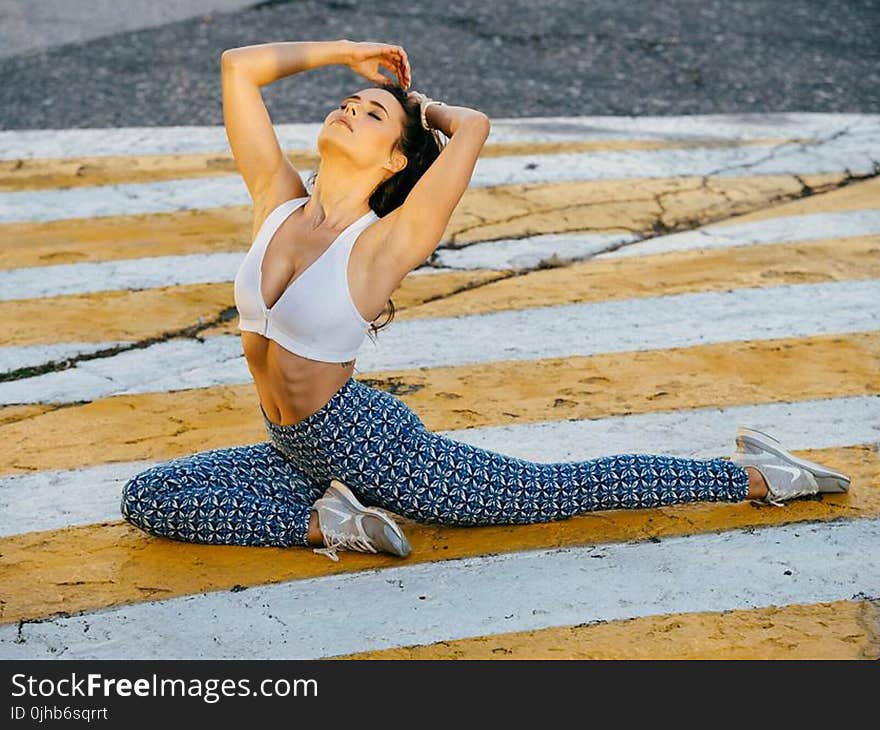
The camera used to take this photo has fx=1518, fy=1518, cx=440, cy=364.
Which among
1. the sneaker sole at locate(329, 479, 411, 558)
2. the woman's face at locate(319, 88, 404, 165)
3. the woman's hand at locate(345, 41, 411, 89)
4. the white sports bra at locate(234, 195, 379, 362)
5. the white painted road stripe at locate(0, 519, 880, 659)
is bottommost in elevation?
the white painted road stripe at locate(0, 519, 880, 659)

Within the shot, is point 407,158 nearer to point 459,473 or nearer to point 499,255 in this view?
point 459,473

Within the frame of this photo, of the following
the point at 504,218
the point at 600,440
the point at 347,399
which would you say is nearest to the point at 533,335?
the point at 600,440

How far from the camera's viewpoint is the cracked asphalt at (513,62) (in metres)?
8.73

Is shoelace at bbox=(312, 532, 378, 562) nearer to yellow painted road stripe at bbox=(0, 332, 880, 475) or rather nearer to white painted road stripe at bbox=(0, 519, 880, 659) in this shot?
white painted road stripe at bbox=(0, 519, 880, 659)

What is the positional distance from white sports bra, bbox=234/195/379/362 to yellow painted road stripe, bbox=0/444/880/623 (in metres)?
0.61

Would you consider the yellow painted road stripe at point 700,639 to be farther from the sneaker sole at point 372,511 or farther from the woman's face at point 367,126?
the woman's face at point 367,126

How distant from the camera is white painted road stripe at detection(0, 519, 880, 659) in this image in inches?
155

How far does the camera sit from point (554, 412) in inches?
209

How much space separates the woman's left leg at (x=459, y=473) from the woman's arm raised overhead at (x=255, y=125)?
2.17 ft

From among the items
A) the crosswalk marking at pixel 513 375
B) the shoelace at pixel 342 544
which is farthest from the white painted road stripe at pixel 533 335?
the shoelace at pixel 342 544

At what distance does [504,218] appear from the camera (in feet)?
23.7

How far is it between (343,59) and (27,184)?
11.1 ft

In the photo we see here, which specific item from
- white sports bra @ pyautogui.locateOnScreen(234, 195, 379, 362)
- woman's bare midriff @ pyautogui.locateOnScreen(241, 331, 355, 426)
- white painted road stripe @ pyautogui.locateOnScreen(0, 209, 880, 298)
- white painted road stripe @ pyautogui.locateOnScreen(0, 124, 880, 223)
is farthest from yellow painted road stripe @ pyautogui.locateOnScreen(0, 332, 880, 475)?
white painted road stripe @ pyautogui.locateOnScreen(0, 124, 880, 223)

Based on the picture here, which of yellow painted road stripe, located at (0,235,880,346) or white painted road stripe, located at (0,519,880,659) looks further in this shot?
yellow painted road stripe, located at (0,235,880,346)
